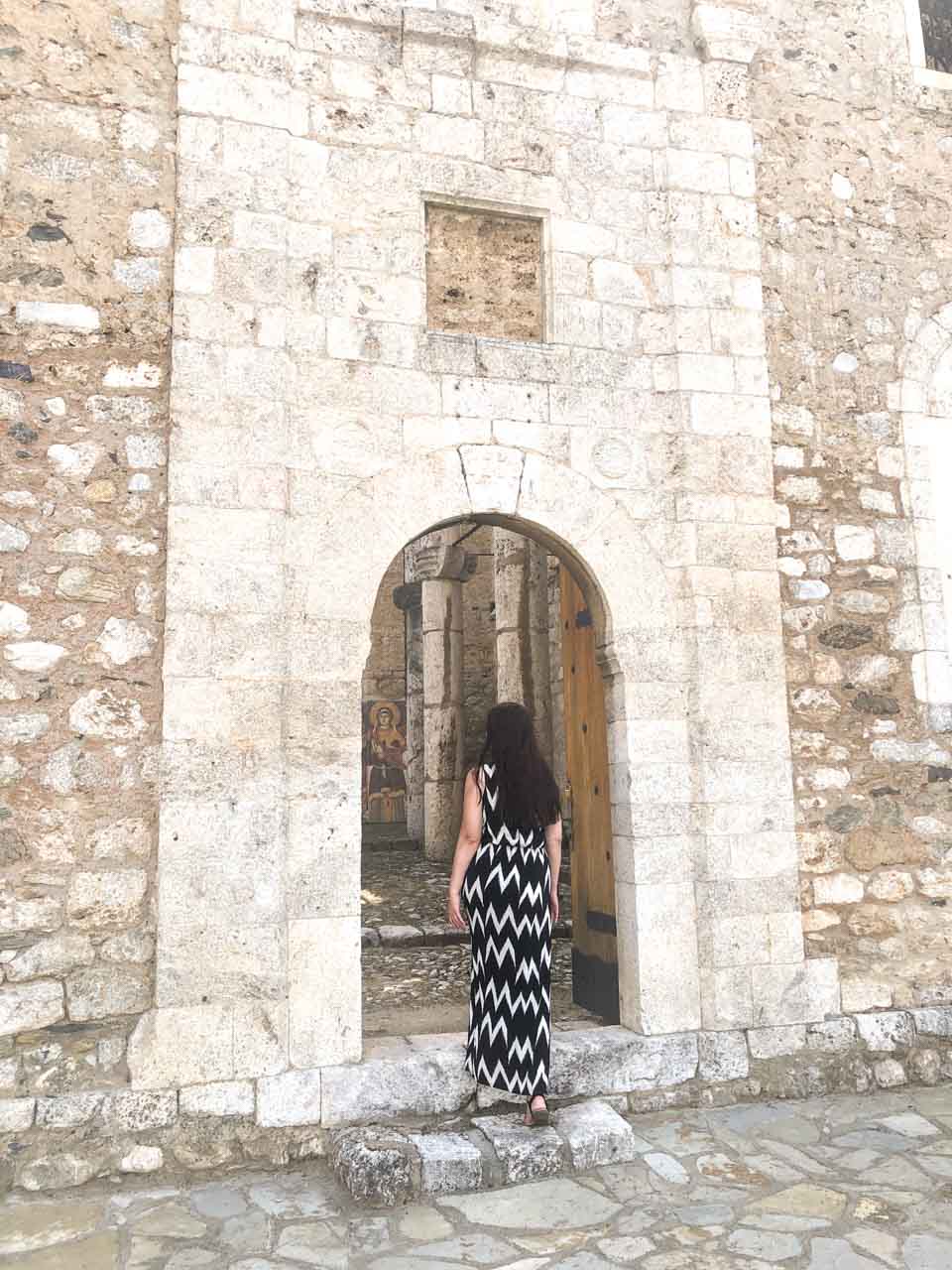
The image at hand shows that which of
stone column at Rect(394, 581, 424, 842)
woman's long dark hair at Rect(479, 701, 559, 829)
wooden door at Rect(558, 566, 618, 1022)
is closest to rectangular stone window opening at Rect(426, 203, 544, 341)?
wooden door at Rect(558, 566, 618, 1022)

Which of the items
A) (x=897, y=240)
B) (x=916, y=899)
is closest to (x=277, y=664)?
(x=916, y=899)

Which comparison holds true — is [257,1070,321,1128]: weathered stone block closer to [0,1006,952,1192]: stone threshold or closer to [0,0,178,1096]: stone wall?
[0,1006,952,1192]: stone threshold

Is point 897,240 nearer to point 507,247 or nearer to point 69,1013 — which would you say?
point 507,247

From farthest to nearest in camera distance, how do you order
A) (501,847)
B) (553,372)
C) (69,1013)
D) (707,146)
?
(707,146) → (553,372) → (501,847) → (69,1013)

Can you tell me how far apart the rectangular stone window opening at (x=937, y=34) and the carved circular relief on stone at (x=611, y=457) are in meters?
2.96

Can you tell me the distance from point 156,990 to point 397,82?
385 cm

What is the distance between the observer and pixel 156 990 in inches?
137

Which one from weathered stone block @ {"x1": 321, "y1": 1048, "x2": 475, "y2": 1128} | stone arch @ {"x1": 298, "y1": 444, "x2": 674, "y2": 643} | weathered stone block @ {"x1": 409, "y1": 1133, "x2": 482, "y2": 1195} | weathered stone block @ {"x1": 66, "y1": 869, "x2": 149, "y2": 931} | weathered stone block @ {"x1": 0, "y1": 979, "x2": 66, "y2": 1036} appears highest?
stone arch @ {"x1": 298, "y1": 444, "x2": 674, "y2": 643}

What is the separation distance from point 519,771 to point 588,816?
45.4 inches

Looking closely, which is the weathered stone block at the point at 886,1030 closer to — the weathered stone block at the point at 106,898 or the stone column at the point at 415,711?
the weathered stone block at the point at 106,898

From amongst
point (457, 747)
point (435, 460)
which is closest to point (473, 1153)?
point (435, 460)

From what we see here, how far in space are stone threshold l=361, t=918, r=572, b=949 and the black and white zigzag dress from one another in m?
2.95

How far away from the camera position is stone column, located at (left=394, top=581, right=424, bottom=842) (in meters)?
12.1

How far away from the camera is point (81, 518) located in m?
3.70
